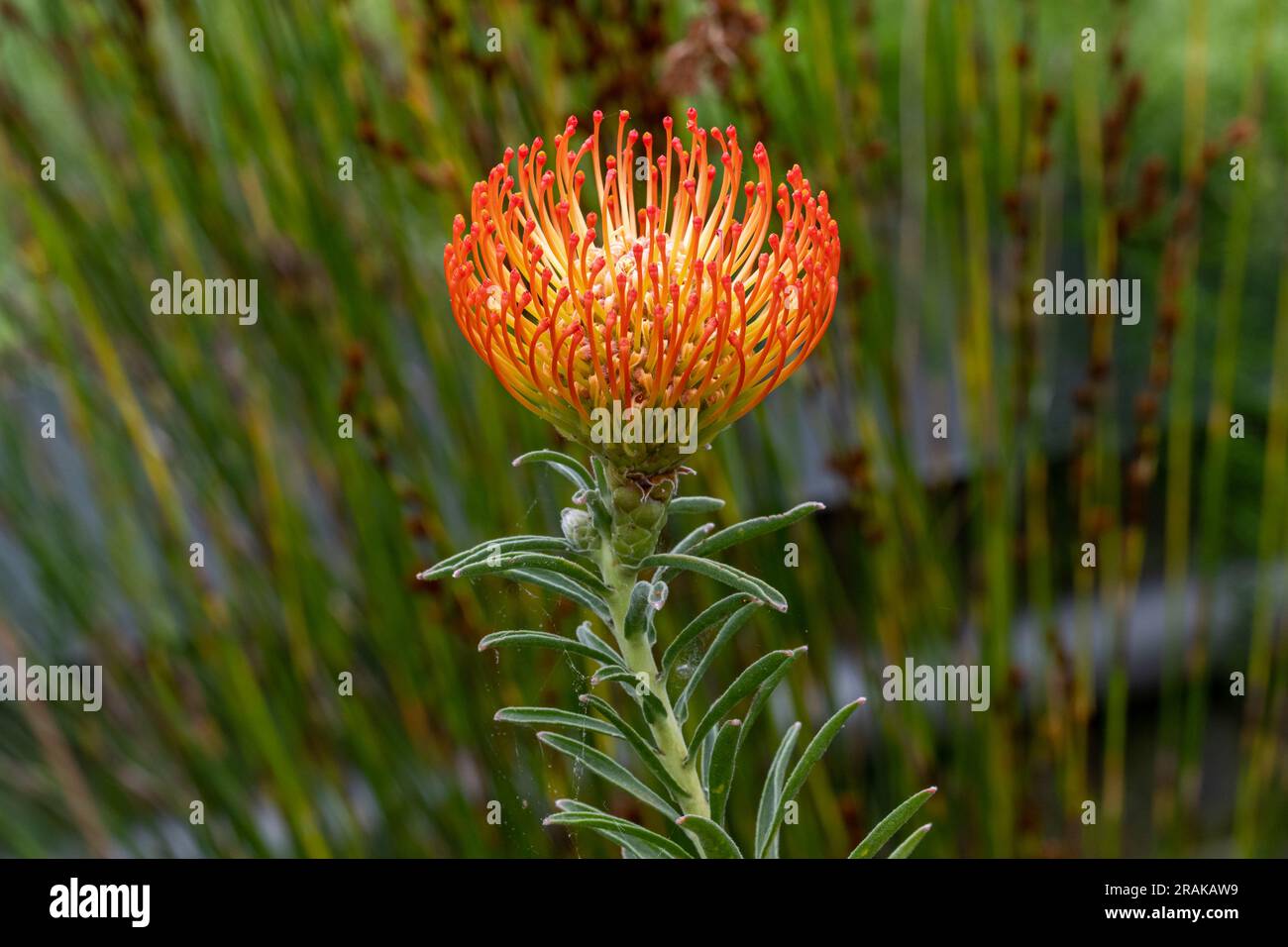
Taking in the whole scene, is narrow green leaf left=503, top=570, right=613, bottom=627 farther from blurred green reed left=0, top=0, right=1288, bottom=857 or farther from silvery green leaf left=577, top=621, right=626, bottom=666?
blurred green reed left=0, top=0, right=1288, bottom=857

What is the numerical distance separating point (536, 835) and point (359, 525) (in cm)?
33

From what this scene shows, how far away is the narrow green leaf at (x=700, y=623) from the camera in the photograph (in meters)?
0.45

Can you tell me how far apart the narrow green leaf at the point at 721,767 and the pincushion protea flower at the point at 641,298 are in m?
0.11

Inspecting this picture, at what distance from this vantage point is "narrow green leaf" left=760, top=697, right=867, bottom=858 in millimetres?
423

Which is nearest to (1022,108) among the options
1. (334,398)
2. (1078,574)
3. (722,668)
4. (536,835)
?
(1078,574)

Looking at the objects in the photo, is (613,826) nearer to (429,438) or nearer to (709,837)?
(709,837)

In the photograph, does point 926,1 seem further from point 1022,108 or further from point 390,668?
point 390,668

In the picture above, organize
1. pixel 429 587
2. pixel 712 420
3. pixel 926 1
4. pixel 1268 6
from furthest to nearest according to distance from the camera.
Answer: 1. pixel 926 1
2. pixel 1268 6
3. pixel 429 587
4. pixel 712 420

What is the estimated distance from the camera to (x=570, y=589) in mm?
476

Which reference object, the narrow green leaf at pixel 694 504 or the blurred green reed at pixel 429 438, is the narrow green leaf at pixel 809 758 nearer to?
the narrow green leaf at pixel 694 504

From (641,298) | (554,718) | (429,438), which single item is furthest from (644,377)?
(429,438)

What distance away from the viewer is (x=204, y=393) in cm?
124

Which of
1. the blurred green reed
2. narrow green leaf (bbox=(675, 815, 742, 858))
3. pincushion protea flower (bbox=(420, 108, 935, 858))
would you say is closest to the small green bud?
pincushion protea flower (bbox=(420, 108, 935, 858))

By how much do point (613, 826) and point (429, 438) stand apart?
87 cm
